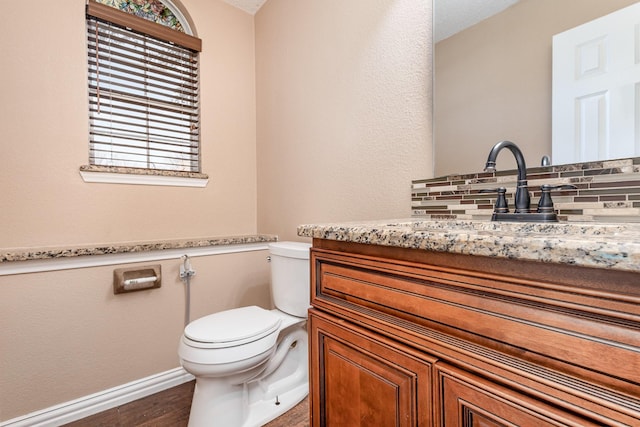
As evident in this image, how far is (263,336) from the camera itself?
4.22 ft

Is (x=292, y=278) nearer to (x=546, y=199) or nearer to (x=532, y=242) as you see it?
(x=546, y=199)

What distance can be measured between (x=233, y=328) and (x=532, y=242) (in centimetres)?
117

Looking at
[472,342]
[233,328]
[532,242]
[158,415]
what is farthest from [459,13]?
[158,415]

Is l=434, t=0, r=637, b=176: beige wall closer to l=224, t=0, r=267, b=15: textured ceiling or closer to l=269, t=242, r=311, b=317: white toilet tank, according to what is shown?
l=269, t=242, r=311, b=317: white toilet tank

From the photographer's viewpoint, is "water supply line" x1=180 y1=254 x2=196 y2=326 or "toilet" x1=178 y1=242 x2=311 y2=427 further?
"water supply line" x1=180 y1=254 x2=196 y2=326

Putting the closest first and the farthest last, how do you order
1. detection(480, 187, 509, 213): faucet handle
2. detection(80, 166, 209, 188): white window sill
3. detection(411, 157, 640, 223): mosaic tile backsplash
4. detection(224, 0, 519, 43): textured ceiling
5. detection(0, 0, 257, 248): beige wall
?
detection(411, 157, 640, 223): mosaic tile backsplash
detection(480, 187, 509, 213): faucet handle
detection(224, 0, 519, 43): textured ceiling
detection(0, 0, 257, 248): beige wall
detection(80, 166, 209, 188): white window sill

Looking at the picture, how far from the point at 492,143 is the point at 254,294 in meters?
1.66

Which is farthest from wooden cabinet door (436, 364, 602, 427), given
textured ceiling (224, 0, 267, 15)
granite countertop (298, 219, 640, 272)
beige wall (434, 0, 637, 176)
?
textured ceiling (224, 0, 267, 15)

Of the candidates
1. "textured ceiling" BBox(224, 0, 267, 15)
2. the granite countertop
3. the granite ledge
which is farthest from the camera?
"textured ceiling" BBox(224, 0, 267, 15)

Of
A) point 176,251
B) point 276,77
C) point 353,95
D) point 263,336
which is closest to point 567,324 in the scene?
point 263,336

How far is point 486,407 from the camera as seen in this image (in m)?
0.51

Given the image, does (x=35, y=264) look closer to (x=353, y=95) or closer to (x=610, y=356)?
(x=353, y=95)

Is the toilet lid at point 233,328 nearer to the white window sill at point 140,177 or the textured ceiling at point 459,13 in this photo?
the white window sill at point 140,177

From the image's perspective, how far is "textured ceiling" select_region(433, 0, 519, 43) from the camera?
1.07m
